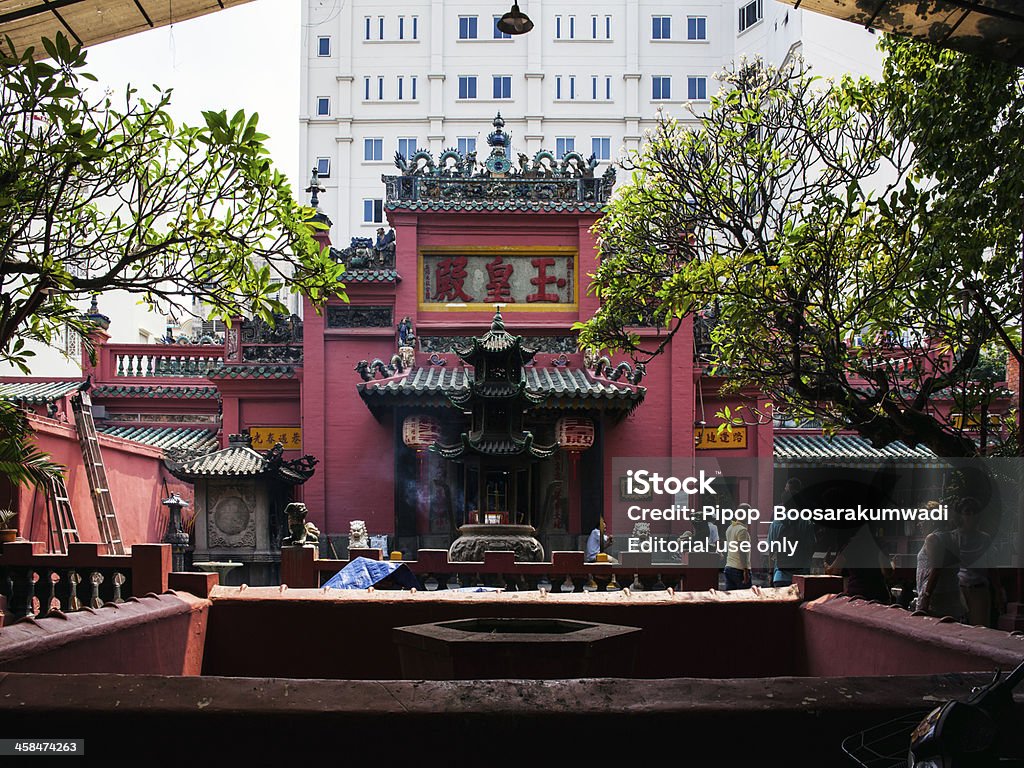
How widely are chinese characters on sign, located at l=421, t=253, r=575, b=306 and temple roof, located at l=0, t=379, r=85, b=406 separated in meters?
7.04

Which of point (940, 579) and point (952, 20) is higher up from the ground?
point (952, 20)

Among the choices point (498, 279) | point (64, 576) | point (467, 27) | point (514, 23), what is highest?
point (467, 27)

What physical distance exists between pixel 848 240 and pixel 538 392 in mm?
9132

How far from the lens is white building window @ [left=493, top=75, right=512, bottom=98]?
136ft

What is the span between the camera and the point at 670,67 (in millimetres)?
41219

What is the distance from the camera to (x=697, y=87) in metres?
41.2

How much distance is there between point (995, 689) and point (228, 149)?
5.29m

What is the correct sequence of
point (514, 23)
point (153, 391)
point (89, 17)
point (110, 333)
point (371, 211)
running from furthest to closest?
point (371, 211), point (110, 333), point (153, 391), point (514, 23), point (89, 17)

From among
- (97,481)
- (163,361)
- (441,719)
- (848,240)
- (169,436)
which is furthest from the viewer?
(163,361)

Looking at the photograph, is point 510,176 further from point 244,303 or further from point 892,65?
point 244,303

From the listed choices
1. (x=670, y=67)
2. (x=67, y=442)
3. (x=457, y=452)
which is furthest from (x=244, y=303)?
(x=670, y=67)

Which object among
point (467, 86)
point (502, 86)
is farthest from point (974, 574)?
point (467, 86)

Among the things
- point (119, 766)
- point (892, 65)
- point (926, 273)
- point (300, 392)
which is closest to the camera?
point (119, 766)

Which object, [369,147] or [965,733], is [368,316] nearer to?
[965,733]
